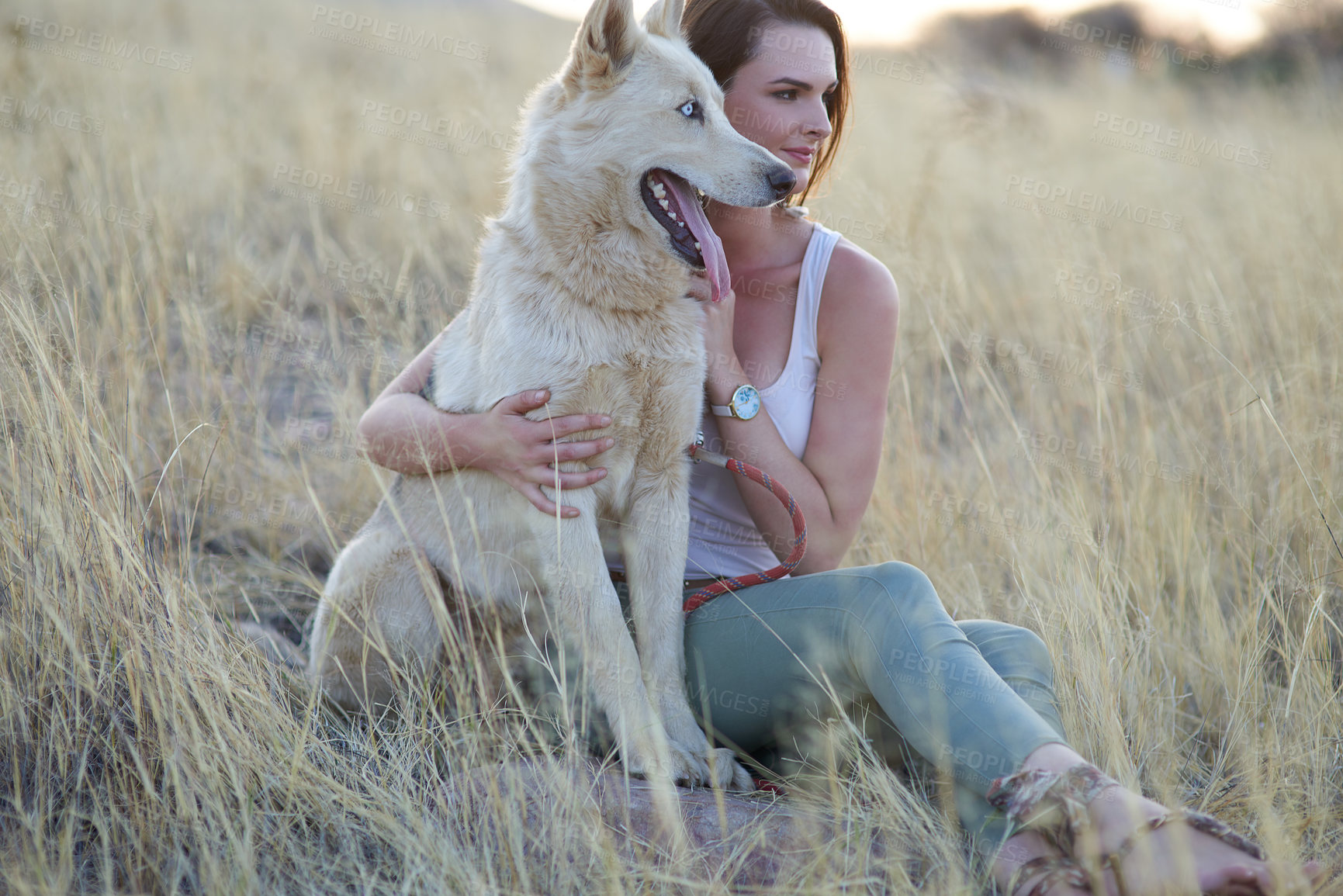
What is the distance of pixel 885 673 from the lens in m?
1.71

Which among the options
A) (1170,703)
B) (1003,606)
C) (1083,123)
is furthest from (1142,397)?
(1083,123)

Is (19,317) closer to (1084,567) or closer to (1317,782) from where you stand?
(1084,567)

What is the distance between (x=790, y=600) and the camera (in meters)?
1.95

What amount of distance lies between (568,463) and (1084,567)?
1.28m

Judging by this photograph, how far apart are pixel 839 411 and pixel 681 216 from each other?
0.63 m

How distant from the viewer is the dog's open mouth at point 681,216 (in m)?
2.00
